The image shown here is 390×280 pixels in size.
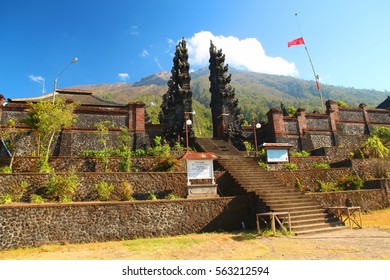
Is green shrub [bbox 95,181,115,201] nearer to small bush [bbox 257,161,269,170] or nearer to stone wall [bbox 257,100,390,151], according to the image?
small bush [bbox 257,161,269,170]

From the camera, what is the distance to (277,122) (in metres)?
26.8

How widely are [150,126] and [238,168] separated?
10.9m

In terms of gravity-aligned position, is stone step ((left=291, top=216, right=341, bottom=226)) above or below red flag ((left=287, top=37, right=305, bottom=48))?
below

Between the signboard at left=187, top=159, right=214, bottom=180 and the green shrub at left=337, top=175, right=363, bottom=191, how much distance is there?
8926mm

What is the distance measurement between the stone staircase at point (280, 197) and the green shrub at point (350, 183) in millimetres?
4599

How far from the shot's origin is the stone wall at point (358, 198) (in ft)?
48.2

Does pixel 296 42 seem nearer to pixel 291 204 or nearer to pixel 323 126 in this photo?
pixel 323 126

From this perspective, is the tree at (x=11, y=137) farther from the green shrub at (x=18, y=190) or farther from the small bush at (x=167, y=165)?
the small bush at (x=167, y=165)

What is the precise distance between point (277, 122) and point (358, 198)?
40.6ft

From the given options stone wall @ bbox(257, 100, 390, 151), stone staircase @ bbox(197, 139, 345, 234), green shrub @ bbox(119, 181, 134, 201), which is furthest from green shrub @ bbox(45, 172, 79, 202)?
stone wall @ bbox(257, 100, 390, 151)

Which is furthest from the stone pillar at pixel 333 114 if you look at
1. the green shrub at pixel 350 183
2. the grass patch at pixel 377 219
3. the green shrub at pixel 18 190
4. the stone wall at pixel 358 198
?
the green shrub at pixel 18 190

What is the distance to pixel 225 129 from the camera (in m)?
27.1

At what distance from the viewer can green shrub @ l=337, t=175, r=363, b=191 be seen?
54.0ft
